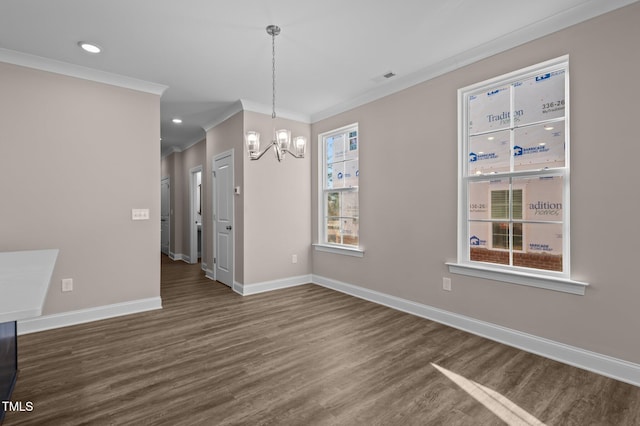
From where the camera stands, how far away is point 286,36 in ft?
8.94

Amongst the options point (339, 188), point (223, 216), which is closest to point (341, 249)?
point (339, 188)

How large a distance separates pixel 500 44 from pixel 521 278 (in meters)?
2.10

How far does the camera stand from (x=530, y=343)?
8.47 feet

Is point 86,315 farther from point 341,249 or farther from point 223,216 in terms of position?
point 341,249

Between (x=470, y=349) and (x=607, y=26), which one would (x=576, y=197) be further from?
(x=470, y=349)

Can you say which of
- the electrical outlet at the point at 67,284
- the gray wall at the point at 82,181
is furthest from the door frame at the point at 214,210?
the electrical outlet at the point at 67,284

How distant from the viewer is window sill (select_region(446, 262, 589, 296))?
2.36 meters

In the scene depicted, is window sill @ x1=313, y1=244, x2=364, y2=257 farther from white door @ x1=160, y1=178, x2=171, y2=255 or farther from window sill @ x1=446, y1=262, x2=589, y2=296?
white door @ x1=160, y1=178, x2=171, y2=255

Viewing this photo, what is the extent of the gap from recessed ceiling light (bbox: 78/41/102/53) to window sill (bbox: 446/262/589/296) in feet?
13.1

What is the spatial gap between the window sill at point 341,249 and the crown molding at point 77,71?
3.01m

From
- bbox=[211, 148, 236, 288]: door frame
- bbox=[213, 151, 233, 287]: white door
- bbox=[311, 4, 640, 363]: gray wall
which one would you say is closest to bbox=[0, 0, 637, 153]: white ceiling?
bbox=[311, 4, 640, 363]: gray wall

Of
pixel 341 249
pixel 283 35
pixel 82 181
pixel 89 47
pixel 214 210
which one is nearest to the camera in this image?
pixel 283 35

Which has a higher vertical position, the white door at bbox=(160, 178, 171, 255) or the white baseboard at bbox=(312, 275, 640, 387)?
the white door at bbox=(160, 178, 171, 255)

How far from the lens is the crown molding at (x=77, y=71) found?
2.96 metres
